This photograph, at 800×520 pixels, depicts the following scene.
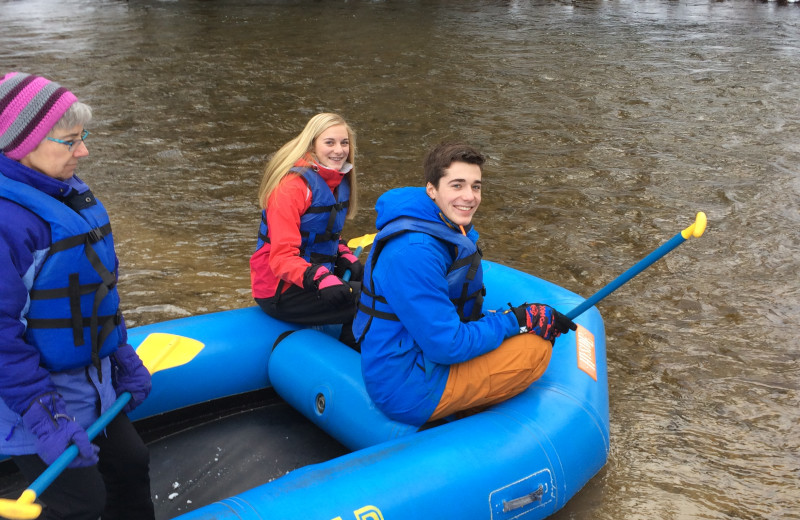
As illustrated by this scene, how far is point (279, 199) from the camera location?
302 cm

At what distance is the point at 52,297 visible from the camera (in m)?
1.81

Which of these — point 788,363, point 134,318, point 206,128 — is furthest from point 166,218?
point 788,363

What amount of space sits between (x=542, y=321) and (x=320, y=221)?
1.09 m

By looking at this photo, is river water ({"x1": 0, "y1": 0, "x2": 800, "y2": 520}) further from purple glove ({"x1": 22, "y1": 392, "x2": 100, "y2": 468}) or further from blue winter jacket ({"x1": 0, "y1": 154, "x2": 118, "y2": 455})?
blue winter jacket ({"x1": 0, "y1": 154, "x2": 118, "y2": 455})

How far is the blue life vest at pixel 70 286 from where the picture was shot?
179cm

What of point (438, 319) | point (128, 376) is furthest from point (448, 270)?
point (128, 376)

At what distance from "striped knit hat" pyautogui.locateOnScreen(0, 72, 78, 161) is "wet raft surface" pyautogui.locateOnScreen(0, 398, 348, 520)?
1291mm

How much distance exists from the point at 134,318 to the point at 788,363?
317 centimetres

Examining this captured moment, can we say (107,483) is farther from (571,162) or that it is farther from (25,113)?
(571,162)

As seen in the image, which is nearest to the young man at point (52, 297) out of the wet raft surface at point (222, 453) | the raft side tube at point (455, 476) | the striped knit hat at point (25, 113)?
the striped knit hat at point (25, 113)

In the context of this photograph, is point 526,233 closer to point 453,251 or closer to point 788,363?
point 788,363

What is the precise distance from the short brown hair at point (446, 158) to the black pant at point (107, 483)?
1.11 m

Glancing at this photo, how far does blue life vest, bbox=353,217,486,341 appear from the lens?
2.30 m

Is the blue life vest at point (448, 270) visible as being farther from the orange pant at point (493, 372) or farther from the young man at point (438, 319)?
the orange pant at point (493, 372)
